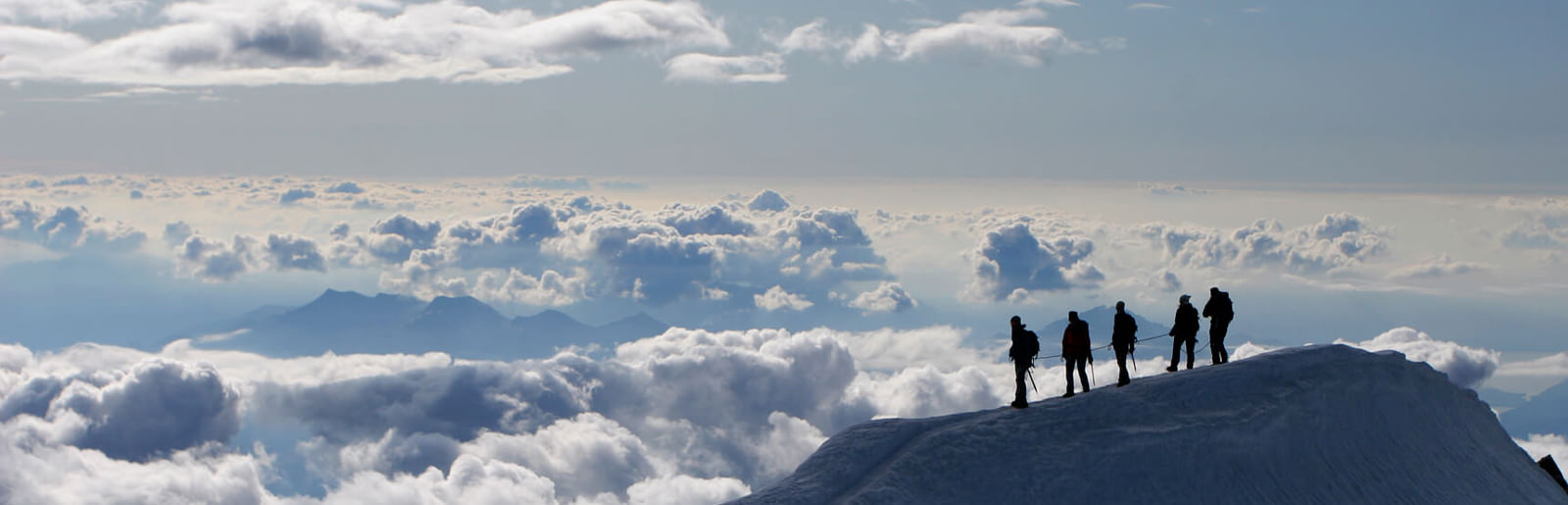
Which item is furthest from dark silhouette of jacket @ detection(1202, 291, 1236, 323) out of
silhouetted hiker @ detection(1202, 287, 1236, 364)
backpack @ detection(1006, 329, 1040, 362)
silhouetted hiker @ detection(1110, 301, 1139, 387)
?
backpack @ detection(1006, 329, 1040, 362)

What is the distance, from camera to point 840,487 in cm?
2556

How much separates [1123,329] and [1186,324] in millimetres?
4105

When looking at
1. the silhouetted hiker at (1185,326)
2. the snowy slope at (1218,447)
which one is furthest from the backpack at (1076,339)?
the silhouetted hiker at (1185,326)

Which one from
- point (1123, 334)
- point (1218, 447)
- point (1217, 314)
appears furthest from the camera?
point (1217, 314)

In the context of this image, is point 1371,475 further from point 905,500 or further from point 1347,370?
point 905,500

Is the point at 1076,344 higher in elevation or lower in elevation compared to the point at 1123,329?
lower

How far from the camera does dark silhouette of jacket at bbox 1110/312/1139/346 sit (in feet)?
89.9

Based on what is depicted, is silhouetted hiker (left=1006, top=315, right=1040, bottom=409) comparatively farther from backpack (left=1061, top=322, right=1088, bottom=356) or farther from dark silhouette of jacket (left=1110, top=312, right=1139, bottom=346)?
dark silhouette of jacket (left=1110, top=312, right=1139, bottom=346)

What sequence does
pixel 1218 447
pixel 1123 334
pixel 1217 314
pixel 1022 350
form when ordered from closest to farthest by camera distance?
pixel 1218 447 < pixel 1022 350 < pixel 1123 334 < pixel 1217 314

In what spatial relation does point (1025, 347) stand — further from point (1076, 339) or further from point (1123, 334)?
point (1123, 334)

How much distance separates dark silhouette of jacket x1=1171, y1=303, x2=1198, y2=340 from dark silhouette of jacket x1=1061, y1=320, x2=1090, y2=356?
4418 mm

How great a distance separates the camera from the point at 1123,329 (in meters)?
27.6

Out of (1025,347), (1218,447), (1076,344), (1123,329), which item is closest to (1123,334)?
(1123,329)

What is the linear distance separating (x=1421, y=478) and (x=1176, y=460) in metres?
7.65
